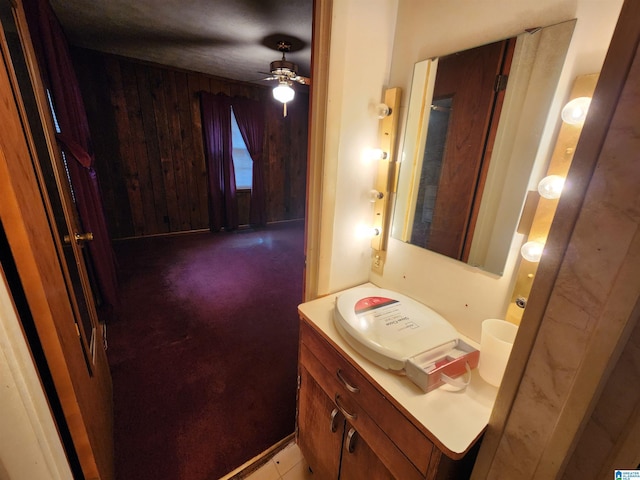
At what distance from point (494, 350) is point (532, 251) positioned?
311 mm

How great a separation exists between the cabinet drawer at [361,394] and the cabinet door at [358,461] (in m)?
0.11

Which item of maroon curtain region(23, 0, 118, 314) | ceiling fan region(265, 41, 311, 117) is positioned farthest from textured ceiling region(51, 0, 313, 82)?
maroon curtain region(23, 0, 118, 314)

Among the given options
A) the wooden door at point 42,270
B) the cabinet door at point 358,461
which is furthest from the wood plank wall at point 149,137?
the cabinet door at point 358,461

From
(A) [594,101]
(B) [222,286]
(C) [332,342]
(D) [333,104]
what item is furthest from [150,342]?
(A) [594,101]

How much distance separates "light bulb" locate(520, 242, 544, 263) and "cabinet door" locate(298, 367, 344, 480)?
80cm

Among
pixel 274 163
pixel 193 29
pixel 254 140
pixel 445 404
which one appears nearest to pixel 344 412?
pixel 445 404

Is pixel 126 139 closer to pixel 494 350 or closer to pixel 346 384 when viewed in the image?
pixel 346 384

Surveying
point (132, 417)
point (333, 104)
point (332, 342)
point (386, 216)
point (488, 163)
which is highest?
point (333, 104)

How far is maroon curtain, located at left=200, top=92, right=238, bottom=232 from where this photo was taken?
4055mm

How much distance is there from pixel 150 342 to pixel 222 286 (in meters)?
0.90

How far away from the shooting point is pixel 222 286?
2809 mm

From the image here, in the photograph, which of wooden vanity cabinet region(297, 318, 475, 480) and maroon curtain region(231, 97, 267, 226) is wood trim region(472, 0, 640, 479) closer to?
wooden vanity cabinet region(297, 318, 475, 480)

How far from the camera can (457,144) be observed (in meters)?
0.94

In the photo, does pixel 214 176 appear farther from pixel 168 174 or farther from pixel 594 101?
pixel 594 101
